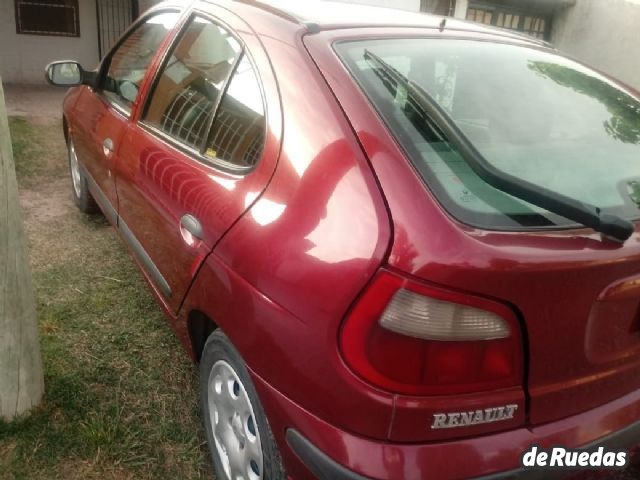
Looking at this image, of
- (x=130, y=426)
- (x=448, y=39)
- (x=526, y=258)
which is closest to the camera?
(x=526, y=258)

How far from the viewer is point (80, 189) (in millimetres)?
4180

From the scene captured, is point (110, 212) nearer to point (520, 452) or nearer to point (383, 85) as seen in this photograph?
point (383, 85)

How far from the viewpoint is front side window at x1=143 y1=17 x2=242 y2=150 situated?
216 cm

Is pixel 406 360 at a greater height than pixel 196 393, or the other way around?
pixel 406 360

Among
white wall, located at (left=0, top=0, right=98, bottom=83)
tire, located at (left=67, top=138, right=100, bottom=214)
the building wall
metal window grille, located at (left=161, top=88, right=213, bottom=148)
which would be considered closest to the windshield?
metal window grille, located at (left=161, top=88, right=213, bottom=148)

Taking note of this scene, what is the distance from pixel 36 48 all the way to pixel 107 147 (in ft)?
27.8

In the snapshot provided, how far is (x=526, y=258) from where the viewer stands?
1319 mm

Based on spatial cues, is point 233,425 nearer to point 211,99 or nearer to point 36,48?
point 211,99

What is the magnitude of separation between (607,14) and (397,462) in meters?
14.1

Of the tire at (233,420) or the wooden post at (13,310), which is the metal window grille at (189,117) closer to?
the wooden post at (13,310)

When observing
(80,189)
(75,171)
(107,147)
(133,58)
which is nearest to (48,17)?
(75,171)

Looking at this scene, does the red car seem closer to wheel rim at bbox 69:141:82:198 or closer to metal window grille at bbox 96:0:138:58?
wheel rim at bbox 69:141:82:198

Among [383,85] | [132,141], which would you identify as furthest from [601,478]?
[132,141]

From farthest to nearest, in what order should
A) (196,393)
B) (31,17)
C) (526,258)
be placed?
1. (31,17)
2. (196,393)
3. (526,258)
